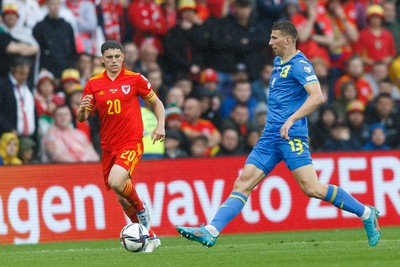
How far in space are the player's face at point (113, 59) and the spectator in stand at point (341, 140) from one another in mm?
6927

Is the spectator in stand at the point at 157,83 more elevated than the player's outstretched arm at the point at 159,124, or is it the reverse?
the player's outstretched arm at the point at 159,124

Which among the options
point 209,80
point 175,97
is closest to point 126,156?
point 175,97

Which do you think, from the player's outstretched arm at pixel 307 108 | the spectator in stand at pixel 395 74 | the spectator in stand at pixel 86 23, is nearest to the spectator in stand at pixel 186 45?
the spectator in stand at pixel 86 23

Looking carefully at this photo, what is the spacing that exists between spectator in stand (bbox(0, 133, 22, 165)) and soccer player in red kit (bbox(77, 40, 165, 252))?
409 centimetres

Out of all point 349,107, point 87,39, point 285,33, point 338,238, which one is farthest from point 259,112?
point 285,33

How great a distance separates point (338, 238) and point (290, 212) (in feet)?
7.97

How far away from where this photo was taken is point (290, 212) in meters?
17.1

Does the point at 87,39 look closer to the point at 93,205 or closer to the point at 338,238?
the point at 93,205

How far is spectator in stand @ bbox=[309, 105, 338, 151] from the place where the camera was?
1889 centimetres

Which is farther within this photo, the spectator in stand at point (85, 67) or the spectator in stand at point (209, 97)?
the spectator in stand at point (209, 97)

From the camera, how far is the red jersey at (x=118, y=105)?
41.2 feet

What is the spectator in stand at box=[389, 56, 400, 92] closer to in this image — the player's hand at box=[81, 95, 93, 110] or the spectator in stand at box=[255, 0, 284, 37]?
the spectator in stand at box=[255, 0, 284, 37]

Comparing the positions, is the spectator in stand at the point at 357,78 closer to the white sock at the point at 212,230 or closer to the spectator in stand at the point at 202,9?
the spectator in stand at the point at 202,9

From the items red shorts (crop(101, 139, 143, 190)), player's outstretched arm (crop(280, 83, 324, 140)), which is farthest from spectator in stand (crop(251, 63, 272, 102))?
player's outstretched arm (crop(280, 83, 324, 140))
